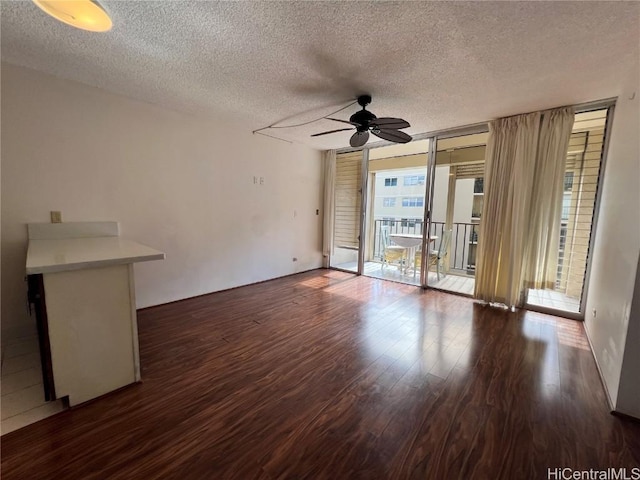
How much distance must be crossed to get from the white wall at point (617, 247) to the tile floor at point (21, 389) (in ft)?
11.7

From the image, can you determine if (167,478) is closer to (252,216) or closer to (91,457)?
(91,457)

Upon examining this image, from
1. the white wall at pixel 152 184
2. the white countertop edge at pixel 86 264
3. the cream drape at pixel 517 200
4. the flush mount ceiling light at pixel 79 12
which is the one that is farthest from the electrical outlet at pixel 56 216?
the cream drape at pixel 517 200

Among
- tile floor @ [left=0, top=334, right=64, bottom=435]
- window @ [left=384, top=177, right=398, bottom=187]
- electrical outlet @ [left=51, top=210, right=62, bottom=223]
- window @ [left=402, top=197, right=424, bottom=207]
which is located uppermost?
Result: window @ [left=384, top=177, right=398, bottom=187]

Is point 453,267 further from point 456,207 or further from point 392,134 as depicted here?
point 392,134

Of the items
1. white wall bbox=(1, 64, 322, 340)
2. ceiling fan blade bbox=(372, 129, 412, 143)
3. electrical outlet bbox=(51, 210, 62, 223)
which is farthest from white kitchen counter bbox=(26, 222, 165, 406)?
ceiling fan blade bbox=(372, 129, 412, 143)

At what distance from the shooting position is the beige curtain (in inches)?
209

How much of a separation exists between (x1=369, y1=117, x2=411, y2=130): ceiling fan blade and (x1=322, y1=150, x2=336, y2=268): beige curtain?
2.54 metres

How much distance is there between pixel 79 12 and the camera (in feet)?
4.97

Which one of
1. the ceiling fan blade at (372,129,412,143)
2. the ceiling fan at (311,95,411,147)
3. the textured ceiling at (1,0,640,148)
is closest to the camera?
the textured ceiling at (1,0,640,148)

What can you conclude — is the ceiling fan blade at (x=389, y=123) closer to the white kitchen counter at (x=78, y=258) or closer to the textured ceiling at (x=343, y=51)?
the textured ceiling at (x=343, y=51)

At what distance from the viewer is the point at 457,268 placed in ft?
17.1

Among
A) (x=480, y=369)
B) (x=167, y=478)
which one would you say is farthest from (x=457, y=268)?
(x=167, y=478)

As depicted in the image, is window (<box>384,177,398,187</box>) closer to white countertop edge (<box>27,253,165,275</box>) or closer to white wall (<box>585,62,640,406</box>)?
white wall (<box>585,62,640,406</box>)

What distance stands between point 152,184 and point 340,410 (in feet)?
10.3
